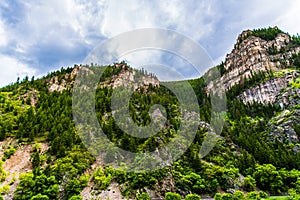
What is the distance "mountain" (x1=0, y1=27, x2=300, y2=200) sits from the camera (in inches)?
1502

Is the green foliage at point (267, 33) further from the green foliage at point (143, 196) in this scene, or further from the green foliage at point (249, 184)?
the green foliage at point (143, 196)

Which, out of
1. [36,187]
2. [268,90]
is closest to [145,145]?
[36,187]

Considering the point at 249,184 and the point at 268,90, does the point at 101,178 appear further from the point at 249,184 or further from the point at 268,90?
the point at 268,90

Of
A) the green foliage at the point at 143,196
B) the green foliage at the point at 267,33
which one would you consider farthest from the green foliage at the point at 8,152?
the green foliage at the point at 267,33

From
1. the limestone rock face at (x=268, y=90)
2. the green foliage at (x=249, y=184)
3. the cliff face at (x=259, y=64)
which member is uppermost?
the cliff face at (x=259, y=64)

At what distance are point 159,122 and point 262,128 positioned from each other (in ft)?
113

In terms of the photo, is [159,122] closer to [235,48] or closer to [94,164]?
[94,164]

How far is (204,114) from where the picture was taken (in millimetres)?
81062

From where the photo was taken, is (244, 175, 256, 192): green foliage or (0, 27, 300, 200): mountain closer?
(0, 27, 300, 200): mountain

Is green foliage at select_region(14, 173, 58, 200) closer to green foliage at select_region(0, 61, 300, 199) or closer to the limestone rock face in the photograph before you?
green foliage at select_region(0, 61, 300, 199)

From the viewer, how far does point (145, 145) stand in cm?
5044

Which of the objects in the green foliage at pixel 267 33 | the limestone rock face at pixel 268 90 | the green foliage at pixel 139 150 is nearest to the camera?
the green foliage at pixel 139 150

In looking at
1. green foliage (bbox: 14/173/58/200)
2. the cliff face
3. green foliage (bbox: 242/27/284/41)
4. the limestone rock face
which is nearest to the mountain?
green foliage (bbox: 14/173/58/200)

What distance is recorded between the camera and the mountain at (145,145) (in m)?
38.2
